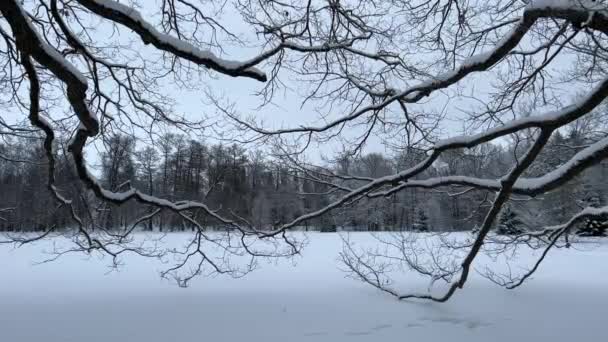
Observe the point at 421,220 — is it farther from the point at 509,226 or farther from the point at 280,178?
the point at 280,178

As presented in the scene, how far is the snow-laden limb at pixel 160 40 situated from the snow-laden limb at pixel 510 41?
2.12m

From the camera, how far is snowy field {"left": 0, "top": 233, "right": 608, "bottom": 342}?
637 centimetres

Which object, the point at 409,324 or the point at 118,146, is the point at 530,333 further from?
the point at 118,146

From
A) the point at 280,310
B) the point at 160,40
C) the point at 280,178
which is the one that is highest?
the point at 160,40

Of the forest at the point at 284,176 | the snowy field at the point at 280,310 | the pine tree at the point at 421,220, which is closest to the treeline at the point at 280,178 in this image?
the forest at the point at 284,176

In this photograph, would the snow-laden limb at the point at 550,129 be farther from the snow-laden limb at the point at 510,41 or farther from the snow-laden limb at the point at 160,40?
the snow-laden limb at the point at 160,40

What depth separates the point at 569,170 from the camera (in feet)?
14.3

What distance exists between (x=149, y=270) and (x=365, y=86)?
31.1ft

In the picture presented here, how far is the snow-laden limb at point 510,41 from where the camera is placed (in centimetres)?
337

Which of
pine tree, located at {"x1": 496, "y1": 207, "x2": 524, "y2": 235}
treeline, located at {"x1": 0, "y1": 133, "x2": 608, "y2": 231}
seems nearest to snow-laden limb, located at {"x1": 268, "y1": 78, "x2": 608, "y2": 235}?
treeline, located at {"x1": 0, "y1": 133, "x2": 608, "y2": 231}

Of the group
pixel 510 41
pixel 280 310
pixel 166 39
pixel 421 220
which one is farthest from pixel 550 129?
pixel 421 220

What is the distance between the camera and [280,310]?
25.8 ft

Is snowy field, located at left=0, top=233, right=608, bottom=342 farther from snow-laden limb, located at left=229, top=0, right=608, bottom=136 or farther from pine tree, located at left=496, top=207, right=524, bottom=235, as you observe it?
snow-laden limb, located at left=229, top=0, right=608, bottom=136

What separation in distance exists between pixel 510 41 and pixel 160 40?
3.08 m
